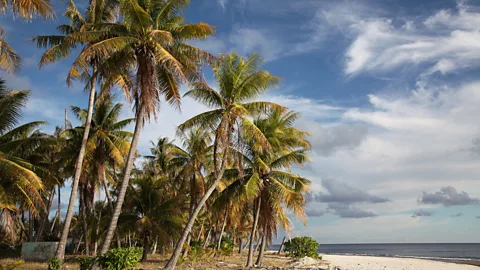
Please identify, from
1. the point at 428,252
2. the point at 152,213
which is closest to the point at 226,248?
the point at 152,213

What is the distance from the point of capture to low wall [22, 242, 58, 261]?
1944 cm

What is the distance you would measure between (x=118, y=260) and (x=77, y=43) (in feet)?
33.6

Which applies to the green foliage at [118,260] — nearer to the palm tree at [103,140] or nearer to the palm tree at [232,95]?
the palm tree at [232,95]

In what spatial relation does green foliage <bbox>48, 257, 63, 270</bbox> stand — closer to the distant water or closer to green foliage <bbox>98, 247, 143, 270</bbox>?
green foliage <bbox>98, 247, 143, 270</bbox>

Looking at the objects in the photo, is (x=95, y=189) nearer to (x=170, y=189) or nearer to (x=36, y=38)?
(x=170, y=189)

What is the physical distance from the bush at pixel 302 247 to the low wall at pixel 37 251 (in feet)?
62.8

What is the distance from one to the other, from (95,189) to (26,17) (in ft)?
63.1

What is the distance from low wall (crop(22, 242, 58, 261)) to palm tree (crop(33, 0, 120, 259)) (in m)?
3.28

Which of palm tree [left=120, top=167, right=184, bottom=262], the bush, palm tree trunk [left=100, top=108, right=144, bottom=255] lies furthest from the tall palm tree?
the bush

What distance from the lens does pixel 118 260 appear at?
1359cm

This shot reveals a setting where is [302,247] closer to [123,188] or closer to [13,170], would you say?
[123,188]

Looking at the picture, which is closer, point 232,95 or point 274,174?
point 232,95

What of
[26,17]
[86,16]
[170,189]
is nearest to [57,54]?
[86,16]

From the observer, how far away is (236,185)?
69.4 ft
